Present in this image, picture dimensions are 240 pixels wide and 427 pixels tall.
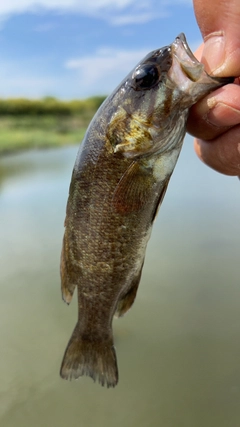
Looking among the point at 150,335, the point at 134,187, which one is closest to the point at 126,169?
the point at 134,187

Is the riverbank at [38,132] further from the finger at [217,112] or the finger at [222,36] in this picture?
the finger at [222,36]

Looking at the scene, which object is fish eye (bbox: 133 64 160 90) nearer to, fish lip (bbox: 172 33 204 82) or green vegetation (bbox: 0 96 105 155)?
fish lip (bbox: 172 33 204 82)

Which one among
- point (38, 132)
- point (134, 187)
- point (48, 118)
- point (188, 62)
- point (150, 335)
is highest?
point (48, 118)

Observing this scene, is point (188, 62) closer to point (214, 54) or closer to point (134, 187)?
point (214, 54)

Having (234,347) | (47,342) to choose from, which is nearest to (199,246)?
(234,347)

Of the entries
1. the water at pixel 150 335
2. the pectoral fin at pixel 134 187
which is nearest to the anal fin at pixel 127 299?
the pectoral fin at pixel 134 187

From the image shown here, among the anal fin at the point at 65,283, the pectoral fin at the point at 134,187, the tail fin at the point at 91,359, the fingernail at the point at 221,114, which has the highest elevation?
the fingernail at the point at 221,114
